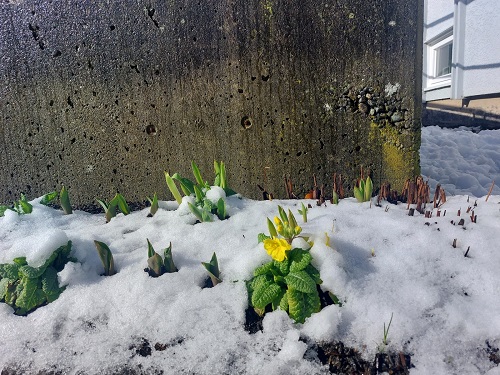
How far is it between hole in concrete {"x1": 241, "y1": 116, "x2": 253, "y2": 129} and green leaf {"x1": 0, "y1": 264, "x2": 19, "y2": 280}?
1.45m

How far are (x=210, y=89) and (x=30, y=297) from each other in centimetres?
151

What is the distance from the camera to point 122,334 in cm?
119

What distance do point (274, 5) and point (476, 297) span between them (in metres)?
1.83

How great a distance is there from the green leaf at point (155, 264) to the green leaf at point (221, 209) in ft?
1.42

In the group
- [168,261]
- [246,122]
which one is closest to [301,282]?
[168,261]

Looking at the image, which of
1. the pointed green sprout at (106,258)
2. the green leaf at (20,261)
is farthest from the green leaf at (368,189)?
the green leaf at (20,261)

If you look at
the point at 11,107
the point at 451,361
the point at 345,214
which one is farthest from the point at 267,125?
the point at 11,107

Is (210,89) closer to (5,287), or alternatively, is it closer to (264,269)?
(264,269)

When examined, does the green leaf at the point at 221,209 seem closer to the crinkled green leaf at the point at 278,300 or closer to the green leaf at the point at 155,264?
the green leaf at the point at 155,264

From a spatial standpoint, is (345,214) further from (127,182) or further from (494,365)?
(127,182)

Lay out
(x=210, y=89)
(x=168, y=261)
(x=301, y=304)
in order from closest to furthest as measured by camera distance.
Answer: (x=301, y=304), (x=168, y=261), (x=210, y=89)

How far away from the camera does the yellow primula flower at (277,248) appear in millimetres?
1265

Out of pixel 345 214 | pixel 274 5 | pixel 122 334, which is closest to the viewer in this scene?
pixel 122 334

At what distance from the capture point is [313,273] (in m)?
1.28
